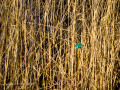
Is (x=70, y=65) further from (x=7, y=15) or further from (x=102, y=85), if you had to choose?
(x=7, y=15)

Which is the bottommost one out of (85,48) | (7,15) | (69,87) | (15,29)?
(69,87)

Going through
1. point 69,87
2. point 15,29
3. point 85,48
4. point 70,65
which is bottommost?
point 69,87

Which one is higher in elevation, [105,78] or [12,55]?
[12,55]

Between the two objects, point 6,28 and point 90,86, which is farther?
point 6,28

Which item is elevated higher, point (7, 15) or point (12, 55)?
point (7, 15)

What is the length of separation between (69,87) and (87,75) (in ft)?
0.48

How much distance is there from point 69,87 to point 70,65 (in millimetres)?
149

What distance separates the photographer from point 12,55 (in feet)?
4.21

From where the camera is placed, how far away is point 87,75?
1132mm

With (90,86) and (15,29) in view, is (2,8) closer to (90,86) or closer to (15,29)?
(15,29)

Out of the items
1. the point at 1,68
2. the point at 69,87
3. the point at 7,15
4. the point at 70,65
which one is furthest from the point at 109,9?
the point at 1,68

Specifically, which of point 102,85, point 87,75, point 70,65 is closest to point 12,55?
point 70,65

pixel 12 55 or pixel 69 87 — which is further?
pixel 12 55

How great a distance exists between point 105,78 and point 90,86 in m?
0.12
